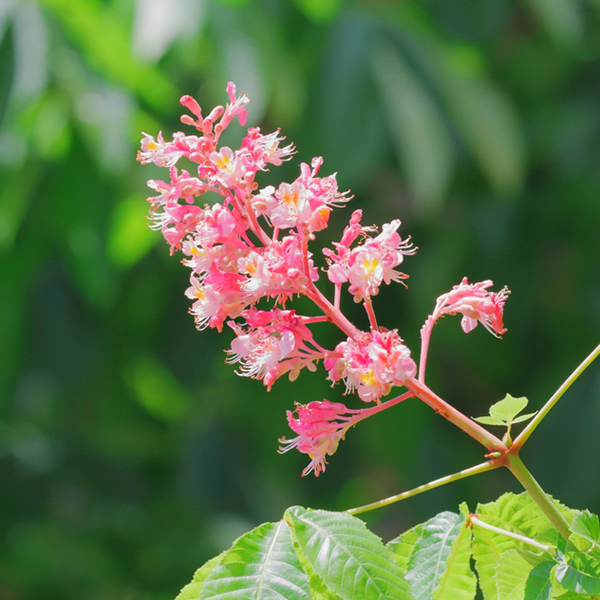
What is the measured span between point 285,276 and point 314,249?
134 inches

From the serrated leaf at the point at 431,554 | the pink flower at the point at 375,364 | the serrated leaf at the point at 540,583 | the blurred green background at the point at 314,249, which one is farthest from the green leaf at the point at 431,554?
the blurred green background at the point at 314,249

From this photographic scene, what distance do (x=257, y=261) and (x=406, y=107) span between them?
8.30 feet

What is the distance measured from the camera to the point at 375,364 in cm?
97

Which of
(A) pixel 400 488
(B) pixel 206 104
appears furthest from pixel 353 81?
(A) pixel 400 488

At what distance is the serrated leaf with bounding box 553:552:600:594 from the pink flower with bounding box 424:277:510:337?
0.31 m

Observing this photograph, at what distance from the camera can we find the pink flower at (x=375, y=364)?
0.97m

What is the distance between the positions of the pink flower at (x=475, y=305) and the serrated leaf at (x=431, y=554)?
10.5 inches

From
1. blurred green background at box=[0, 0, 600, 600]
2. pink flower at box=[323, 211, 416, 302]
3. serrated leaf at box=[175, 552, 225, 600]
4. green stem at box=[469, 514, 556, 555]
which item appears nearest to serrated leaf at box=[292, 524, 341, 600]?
serrated leaf at box=[175, 552, 225, 600]

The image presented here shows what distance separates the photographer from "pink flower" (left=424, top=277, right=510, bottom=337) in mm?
1116

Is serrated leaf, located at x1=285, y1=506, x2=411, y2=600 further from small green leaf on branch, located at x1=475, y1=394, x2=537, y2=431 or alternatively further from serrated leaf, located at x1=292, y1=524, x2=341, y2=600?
small green leaf on branch, located at x1=475, y1=394, x2=537, y2=431

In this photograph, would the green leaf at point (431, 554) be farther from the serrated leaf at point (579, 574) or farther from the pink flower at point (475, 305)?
the pink flower at point (475, 305)

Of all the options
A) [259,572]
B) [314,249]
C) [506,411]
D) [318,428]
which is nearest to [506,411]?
[506,411]

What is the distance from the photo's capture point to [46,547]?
525 cm

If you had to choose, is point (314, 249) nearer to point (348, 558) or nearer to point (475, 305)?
point (475, 305)
